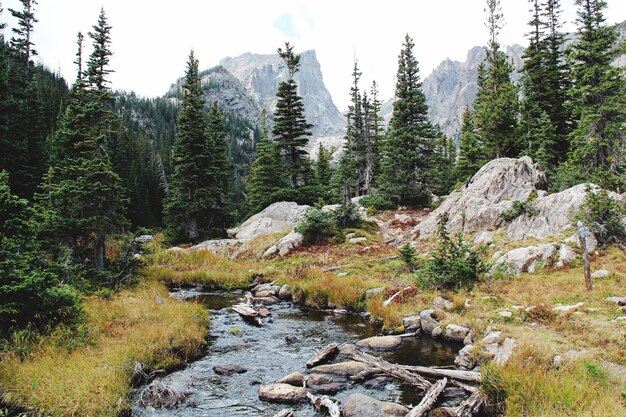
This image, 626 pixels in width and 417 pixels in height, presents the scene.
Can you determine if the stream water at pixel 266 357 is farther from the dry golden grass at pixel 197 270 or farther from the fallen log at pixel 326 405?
the dry golden grass at pixel 197 270

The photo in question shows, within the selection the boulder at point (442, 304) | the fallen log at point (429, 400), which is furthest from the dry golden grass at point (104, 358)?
the boulder at point (442, 304)

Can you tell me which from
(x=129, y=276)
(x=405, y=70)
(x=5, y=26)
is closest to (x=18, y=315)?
(x=129, y=276)

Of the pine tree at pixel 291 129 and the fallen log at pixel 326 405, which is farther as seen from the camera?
the pine tree at pixel 291 129

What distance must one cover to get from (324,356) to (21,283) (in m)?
8.73

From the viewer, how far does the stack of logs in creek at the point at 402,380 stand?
8.05m

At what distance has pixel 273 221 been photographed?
36.4 metres

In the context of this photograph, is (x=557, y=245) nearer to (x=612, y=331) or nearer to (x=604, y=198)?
(x=604, y=198)

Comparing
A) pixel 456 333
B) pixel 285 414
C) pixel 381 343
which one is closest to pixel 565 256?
pixel 456 333

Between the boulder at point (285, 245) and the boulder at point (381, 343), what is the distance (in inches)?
626

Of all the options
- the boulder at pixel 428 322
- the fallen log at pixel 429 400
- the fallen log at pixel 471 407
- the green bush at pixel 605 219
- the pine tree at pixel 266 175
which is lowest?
the fallen log at pixel 429 400

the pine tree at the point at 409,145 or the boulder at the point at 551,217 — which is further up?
the pine tree at the point at 409,145

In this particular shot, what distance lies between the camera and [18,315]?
10.7 metres

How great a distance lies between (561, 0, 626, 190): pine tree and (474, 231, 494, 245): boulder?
294 inches

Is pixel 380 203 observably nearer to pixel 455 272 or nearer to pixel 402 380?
pixel 455 272
